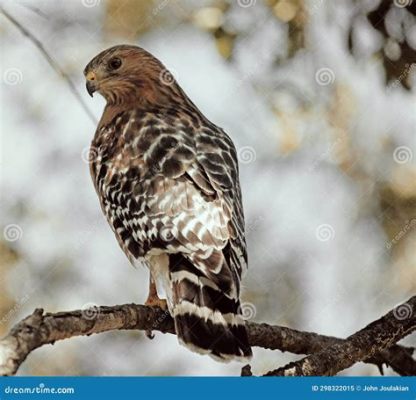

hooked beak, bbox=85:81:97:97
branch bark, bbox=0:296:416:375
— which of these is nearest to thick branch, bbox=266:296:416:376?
branch bark, bbox=0:296:416:375

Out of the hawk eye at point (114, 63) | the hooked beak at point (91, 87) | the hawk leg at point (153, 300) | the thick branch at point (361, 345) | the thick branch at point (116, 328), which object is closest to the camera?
the thick branch at point (116, 328)

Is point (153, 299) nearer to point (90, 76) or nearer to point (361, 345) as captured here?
point (361, 345)

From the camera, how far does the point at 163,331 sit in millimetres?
3557

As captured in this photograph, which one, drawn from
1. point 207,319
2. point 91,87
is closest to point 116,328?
point 207,319

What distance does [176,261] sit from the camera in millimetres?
3404

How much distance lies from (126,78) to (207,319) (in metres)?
1.79

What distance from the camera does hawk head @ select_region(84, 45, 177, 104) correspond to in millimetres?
4473

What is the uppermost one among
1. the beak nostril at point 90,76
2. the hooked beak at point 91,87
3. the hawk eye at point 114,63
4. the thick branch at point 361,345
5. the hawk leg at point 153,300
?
the hawk eye at point 114,63

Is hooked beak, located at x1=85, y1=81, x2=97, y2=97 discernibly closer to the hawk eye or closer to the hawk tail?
the hawk eye

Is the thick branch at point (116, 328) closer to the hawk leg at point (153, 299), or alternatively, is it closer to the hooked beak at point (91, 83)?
the hawk leg at point (153, 299)

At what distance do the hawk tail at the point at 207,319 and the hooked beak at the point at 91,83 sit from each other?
59.4 inches

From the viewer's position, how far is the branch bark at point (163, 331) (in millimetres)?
2476

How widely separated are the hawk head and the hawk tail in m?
1.47

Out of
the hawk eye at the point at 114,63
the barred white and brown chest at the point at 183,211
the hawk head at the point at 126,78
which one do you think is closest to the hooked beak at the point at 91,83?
the hawk head at the point at 126,78
